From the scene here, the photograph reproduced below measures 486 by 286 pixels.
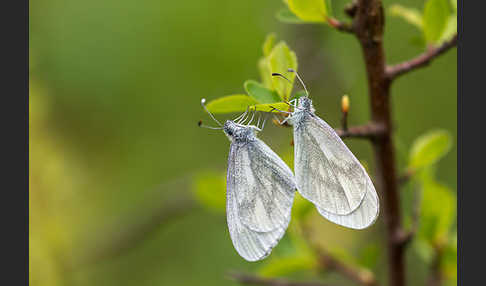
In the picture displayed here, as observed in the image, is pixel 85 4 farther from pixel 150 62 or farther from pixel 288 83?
pixel 288 83

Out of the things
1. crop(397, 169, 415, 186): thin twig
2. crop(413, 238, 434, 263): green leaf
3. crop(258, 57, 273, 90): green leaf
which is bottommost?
crop(413, 238, 434, 263): green leaf

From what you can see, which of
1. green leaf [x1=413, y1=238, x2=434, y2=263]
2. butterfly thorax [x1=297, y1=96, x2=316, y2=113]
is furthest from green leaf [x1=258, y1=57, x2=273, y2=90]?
green leaf [x1=413, y1=238, x2=434, y2=263]

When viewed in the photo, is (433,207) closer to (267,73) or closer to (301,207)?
(301,207)

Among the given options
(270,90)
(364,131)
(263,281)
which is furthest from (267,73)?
(263,281)

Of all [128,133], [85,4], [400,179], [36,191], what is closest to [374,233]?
[400,179]

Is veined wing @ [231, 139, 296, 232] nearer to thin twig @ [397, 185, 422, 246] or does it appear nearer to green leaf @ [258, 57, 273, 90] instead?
green leaf @ [258, 57, 273, 90]

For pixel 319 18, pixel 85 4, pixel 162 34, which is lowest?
pixel 319 18
